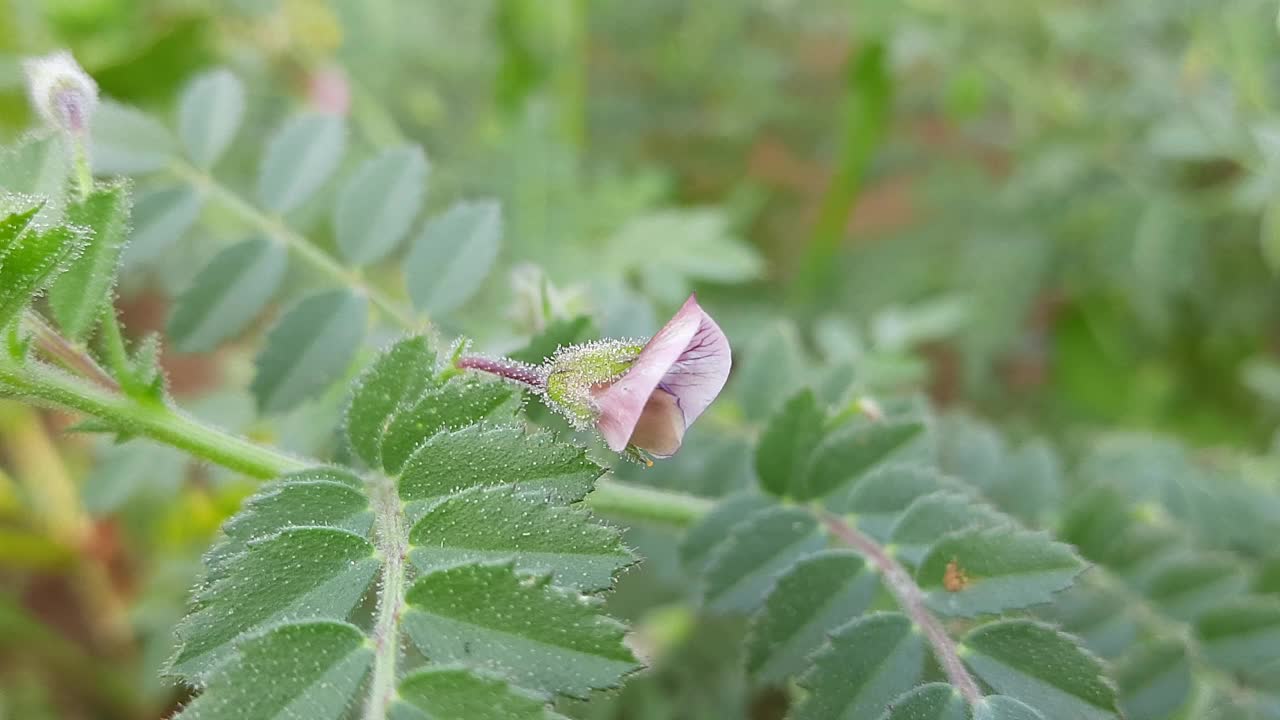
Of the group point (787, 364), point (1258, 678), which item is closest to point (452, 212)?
point (787, 364)

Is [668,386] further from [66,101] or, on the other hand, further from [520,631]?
[66,101]

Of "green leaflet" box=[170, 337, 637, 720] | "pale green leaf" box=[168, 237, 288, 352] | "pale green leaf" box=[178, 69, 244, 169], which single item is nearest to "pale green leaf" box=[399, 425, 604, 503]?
Answer: "green leaflet" box=[170, 337, 637, 720]

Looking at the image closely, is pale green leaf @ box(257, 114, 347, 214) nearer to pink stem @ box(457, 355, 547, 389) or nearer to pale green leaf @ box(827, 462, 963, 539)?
pink stem @ box(457, 355, 547, 389)

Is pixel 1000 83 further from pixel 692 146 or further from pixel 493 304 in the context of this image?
pixel 493 304

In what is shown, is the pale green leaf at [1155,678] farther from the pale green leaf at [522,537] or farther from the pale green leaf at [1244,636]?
the pale green leaf at [522,537]

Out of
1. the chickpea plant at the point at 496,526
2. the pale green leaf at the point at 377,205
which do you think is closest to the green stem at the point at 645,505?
Result: the chickpea plant at the point at 496,526
